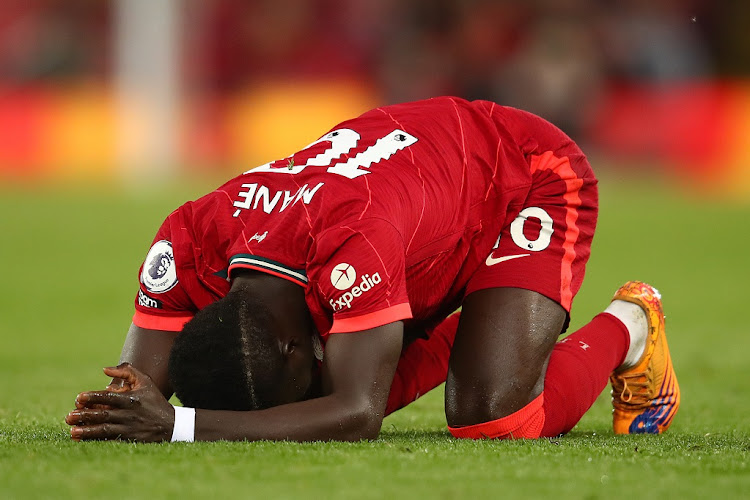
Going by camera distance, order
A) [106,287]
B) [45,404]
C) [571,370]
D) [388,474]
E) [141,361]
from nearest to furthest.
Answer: [388,474]
[141,361]
[571,370]
[45,404]
[106,287]

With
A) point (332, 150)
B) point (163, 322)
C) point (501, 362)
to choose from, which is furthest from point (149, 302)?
point (501, 362)

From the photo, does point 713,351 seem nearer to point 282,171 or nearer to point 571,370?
point 571,370

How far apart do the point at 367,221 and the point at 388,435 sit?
2.74 feet

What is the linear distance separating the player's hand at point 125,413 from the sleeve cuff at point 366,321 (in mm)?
527

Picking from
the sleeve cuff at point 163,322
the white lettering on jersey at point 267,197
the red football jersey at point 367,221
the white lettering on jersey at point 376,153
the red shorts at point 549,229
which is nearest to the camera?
the red football jersey at point 367,221

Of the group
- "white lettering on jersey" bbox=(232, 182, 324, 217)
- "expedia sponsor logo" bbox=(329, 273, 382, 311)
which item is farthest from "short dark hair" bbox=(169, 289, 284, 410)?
"white lettering on jersey" bbox=(232, 182, 324, 217)

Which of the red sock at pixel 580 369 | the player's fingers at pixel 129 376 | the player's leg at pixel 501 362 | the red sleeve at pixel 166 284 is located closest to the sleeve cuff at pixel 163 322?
the red sleeve at pixel 166 284

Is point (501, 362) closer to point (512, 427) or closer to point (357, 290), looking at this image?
point (512, 427)

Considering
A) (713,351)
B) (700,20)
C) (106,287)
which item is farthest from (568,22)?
(713,351)

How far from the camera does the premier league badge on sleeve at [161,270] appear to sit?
3.90m

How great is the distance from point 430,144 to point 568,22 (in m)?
13.1

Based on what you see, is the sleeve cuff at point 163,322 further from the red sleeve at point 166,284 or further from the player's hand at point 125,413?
the player's hand at point 125,413

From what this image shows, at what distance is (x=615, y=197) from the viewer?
16.0 m

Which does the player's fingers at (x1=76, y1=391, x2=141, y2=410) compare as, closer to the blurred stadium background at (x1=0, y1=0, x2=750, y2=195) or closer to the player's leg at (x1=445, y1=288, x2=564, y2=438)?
the player's leg at (x1=445, y1=288, x2=564, y2=438)
